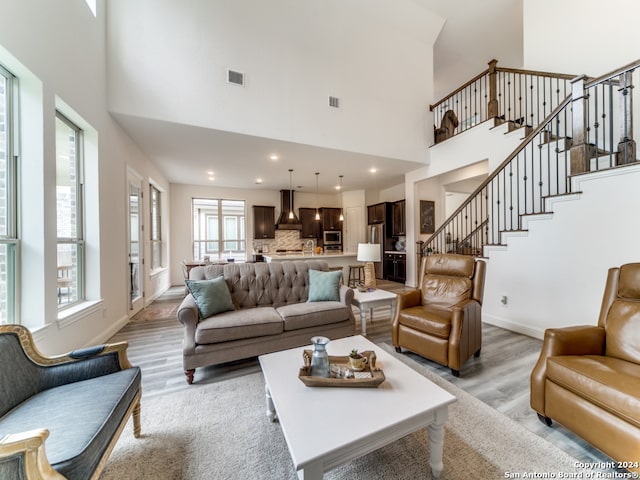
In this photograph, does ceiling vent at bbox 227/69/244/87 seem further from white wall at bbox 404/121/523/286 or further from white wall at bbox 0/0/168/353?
white wall at bbox 404/121/523/286

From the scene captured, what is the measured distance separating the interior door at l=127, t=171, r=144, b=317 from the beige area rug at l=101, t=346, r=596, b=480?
2971 millimetres

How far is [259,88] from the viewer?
4020 mm

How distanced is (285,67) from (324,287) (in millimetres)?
3744

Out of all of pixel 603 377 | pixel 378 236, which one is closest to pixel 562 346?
pixel 603 377

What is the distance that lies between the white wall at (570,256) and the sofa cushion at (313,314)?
239cm

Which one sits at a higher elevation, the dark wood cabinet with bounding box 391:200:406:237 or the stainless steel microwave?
the dark wood cabinet with bounding box 391:200:406:237

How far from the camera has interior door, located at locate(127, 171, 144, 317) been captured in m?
4.03

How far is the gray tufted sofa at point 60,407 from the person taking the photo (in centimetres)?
80

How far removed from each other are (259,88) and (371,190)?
17.8 feet

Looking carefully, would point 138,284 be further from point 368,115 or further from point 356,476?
point 368,115

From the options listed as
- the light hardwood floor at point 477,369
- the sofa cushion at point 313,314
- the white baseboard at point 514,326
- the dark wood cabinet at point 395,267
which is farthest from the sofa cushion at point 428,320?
the dark wood cabinet at point 395,267

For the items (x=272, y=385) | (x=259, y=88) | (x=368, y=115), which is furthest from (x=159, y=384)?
(x=368, y=115)

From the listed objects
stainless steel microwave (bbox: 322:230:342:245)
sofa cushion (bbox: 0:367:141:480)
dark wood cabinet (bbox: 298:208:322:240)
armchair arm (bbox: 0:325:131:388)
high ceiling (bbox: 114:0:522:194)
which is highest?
high ceiling (bbox: 114:0:522:194)

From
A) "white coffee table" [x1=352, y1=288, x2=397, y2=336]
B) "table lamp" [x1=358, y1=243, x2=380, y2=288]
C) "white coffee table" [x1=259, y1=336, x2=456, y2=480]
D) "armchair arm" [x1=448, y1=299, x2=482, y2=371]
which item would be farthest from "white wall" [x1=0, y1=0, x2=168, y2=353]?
"armchair arm" [x1=448, y1=299, x2=482, y2=371]
